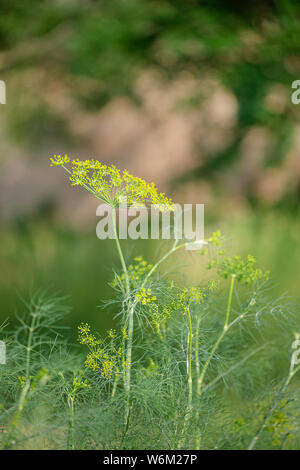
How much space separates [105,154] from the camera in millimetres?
1924

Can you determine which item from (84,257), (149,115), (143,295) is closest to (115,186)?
(143,295)

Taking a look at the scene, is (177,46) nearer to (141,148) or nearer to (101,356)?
(141,148)

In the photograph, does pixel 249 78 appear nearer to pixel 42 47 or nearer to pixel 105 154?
pixel 105 154

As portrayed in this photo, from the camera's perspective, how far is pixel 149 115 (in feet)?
6.12

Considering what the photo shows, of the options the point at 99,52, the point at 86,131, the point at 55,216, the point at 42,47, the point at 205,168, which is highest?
the point at 42,47

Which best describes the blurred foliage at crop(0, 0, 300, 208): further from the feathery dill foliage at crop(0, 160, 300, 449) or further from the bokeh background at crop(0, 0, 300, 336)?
the feathery dill foliage at crop(0, 160, 300, 449)

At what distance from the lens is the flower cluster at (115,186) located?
390 millimetres

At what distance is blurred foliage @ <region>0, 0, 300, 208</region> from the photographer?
159 centimetres

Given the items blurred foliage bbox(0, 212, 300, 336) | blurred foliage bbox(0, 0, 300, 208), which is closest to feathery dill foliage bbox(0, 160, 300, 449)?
blurred foliage bbox(0, 212, 300, 336)

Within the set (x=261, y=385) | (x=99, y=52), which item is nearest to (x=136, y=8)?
(x=99, y=52)

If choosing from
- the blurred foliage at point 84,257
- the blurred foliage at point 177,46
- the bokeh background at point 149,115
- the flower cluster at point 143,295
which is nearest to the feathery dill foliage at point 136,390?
the flower cluster at point 143,295

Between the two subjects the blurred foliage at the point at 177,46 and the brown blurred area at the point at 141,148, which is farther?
the brown blurred area at the point at 141,148

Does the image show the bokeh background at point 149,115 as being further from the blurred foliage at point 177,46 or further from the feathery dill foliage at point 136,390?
the feathery dill foliage at point 136,390
